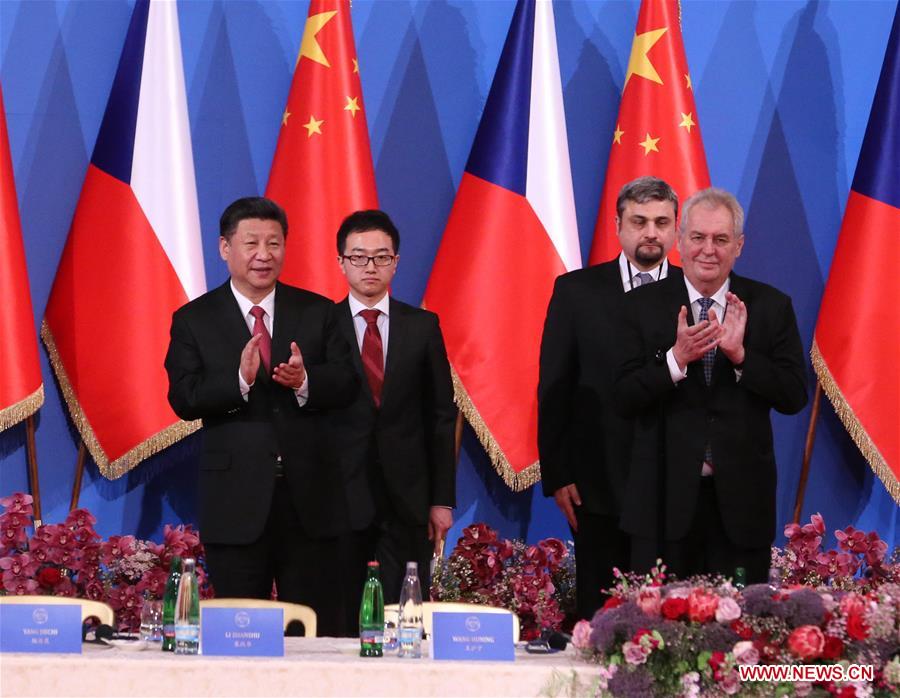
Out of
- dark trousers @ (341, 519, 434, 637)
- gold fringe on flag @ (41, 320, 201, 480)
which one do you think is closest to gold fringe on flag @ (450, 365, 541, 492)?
dark trousers @ (341, 519, 434, 637)

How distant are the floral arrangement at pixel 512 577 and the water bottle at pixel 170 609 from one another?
2.04 metres

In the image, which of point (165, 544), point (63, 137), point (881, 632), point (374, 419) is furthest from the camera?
point (63, 137)

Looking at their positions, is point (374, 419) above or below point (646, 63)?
below

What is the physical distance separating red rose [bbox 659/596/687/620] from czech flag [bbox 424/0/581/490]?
8.40 feet

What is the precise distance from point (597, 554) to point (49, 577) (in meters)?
1.93

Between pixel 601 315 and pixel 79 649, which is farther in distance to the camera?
pixel 601 315

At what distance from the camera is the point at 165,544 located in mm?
4609

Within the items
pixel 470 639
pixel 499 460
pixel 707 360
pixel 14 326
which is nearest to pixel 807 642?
pixel 470 639

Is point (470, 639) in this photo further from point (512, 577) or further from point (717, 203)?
point (512, 577)

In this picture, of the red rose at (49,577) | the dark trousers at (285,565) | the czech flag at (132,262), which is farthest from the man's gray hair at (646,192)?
the red rose at (49,577)

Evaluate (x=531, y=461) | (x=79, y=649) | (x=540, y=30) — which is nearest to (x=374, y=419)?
(x=531, y=461)

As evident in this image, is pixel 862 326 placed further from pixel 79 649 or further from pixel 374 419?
pixel 79 649

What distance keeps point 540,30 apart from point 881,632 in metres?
3.31

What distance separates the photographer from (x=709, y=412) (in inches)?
125
